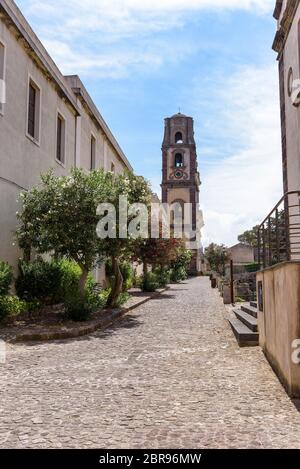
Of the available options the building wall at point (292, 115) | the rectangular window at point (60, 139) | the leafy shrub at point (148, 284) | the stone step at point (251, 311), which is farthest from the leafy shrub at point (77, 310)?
the leafy shrub at point (148, 284)

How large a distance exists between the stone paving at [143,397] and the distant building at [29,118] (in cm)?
478

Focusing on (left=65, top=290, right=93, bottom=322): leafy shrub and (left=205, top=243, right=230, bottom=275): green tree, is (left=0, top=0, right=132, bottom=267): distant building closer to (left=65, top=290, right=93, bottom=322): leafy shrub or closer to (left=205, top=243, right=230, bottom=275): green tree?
(left=65, top=290, right=93, bottom=322): leafy shrub

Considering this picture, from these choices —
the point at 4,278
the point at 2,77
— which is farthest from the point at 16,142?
the point at 4,278

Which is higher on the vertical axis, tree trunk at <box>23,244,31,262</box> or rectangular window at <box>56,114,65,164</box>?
rectangular window at <box>56,114,65,164</box>

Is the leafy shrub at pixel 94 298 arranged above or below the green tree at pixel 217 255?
below

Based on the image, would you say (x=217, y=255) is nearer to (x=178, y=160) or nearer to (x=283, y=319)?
(x=178, y=160)

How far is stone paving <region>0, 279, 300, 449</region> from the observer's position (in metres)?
3.78

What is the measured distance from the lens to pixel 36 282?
1140 cm

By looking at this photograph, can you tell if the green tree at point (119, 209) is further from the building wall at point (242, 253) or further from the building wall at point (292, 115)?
the building wall at point (242, 253)

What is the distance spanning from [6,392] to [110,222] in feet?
23.0

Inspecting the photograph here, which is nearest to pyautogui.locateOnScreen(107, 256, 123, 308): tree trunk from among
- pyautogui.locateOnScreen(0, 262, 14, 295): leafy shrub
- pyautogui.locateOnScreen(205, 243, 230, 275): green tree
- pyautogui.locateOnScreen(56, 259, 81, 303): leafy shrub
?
pyautogui.locateOnScreen(56, 259, 81, 303): leafy shrub

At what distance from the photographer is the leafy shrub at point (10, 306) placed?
984 centimetres

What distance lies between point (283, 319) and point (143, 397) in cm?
186

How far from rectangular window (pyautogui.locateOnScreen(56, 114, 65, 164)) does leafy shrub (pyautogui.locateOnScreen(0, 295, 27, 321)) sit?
6.08 meters
